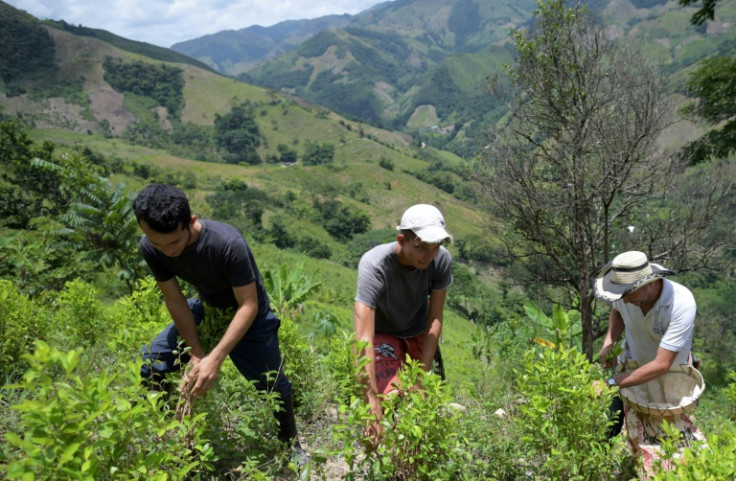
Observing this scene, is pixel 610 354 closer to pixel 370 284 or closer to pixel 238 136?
pixel 370 284

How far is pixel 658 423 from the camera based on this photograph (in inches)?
106

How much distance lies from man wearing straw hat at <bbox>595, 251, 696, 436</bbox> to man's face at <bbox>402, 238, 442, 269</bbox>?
108cm

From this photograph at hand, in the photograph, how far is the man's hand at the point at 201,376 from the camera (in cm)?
229

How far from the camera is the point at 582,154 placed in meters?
8.08

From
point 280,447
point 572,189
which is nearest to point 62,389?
point 280,447

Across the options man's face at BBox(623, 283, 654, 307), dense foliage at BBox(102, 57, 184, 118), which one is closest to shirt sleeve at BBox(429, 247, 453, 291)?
man's face at BBox(623, 283, 654, 307)

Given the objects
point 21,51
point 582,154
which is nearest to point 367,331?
point 582,154

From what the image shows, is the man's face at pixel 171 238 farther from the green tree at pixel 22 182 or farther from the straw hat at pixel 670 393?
the green tree at pixel 22 182

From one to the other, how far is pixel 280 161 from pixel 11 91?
63.1 m

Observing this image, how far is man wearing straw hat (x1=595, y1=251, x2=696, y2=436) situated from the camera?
2590mm

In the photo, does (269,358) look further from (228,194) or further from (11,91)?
(11,91)

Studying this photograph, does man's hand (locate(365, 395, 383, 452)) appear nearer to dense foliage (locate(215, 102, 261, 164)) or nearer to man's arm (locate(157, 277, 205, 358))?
man's arm (locate(157, 277, 205, 358))

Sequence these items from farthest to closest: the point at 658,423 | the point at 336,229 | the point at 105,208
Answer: the point at 336,229
the point at 105,208
the point at 658,423

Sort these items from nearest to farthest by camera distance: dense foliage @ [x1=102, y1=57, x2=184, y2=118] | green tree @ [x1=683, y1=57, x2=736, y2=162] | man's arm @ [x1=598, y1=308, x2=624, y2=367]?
man's arm @ [x1=598, y1=308, x2=624, y2=367], green tree @ [x1=683, y1=57, x2=736, y2=162], dense foliage @ [x1=102, y1=57, x2=184, y2=118]
